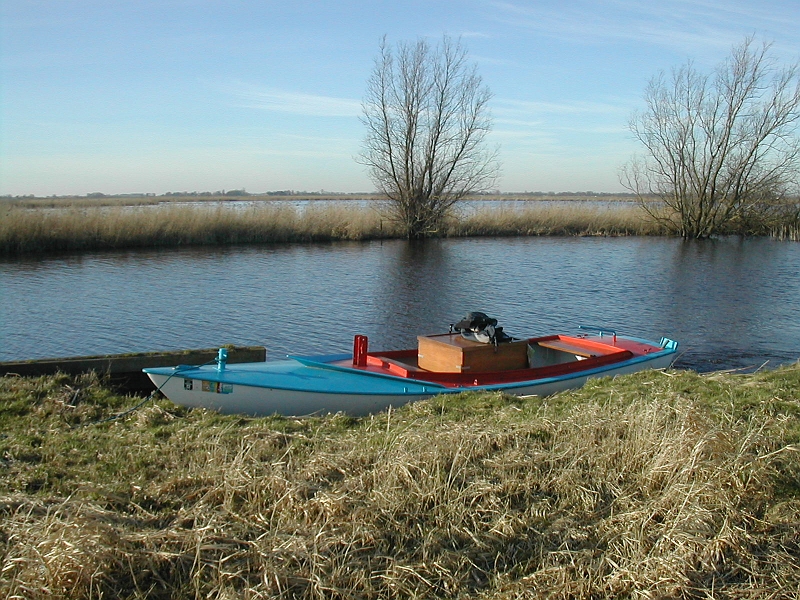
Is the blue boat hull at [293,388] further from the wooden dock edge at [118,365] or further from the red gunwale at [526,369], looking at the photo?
the wooden dock edge at [118,365]

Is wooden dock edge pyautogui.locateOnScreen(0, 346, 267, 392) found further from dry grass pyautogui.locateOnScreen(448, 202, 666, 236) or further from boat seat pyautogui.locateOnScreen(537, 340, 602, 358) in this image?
dry grass pyautogui.locateOnScreen(448, 202, 666, 236)

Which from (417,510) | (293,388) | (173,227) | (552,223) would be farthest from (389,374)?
(552,223)

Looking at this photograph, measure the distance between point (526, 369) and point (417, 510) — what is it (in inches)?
229

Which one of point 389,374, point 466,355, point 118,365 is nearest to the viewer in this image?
point 118,365

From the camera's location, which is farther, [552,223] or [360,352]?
[552,223]

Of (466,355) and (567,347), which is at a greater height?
(466,355)

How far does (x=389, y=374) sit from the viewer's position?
9336 mm

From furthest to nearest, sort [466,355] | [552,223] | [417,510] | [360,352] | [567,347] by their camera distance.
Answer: [552,223]
[567,347]
[360,352]
[466,355]
[417,510]

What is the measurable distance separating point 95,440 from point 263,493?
2.42 m

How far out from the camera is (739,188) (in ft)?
123

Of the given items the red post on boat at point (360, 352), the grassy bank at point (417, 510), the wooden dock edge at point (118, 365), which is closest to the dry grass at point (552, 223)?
the red post on boat at point (360, 352)

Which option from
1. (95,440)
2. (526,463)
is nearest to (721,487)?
(526,463)

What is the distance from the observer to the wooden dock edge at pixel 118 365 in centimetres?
847

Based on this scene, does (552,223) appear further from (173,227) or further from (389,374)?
(389,374)
